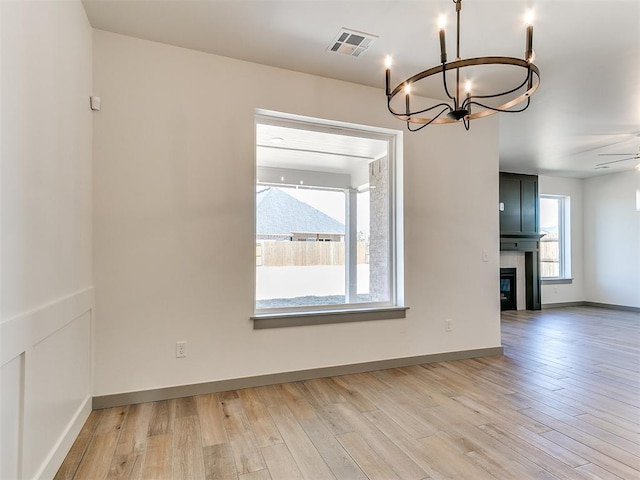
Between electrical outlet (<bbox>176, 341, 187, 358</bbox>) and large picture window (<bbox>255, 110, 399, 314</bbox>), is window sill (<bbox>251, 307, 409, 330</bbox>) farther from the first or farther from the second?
electrical outlet (<bbox>176, 341, 187, 358</bbox>)

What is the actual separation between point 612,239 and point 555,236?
3.11 ft

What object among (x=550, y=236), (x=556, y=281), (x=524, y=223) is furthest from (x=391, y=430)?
(x=550, y=236)

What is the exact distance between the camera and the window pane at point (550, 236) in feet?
24.8

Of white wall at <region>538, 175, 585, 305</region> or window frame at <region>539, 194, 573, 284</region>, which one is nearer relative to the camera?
white wall at <region>538, 175, 585, 305</region>

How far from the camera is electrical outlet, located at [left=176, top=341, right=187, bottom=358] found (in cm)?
275

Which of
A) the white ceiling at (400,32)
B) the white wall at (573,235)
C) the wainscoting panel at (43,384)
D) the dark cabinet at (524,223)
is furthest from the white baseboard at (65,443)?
the white wall at (573,235)

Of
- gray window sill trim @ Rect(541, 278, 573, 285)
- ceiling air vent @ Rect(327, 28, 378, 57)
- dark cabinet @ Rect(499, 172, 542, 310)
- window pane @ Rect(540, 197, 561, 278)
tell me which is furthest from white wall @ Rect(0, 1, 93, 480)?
window pane @ Rect(540, 197, 561, 278)

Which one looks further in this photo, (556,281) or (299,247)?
(556,281)

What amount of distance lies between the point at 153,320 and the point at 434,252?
264 centimetres

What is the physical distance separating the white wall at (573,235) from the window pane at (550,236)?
25cm

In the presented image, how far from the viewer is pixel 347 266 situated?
3580 millimetres

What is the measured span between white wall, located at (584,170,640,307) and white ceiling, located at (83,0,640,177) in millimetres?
4274

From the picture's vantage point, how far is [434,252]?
365 cm

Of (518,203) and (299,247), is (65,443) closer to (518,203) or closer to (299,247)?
(299,247)
